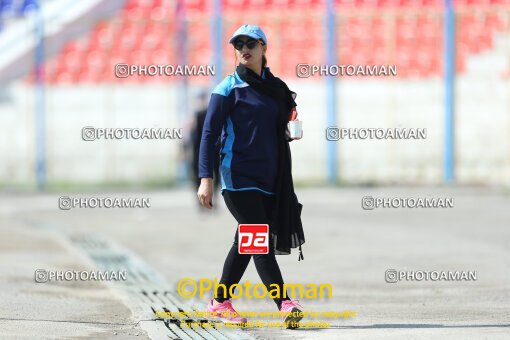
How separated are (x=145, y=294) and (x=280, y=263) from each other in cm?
260

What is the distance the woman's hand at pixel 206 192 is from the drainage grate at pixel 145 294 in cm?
75

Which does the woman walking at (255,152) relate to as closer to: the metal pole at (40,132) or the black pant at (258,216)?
the black pant at (258,216)

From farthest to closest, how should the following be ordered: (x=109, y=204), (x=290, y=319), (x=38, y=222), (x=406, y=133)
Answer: (x=406, y=133)
(x=109, y=204)
(x=38, y=222)
(x=290, y=319)

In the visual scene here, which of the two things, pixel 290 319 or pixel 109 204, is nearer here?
pixel 290 319

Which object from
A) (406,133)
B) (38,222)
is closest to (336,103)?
(406,133)

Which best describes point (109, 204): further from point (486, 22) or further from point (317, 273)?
point (317, 273)

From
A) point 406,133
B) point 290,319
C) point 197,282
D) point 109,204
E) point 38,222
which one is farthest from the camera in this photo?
point 406,133

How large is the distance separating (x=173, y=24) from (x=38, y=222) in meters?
7.26

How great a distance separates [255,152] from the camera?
345 inches

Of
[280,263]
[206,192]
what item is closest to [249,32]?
[206,192]

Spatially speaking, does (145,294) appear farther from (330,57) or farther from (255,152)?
(330,57)

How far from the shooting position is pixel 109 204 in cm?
2130

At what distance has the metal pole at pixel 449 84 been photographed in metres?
24.4

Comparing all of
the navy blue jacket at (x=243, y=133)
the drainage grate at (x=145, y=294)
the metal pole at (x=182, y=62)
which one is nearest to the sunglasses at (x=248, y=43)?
the navy blue jacket at (x=243, y=133)
